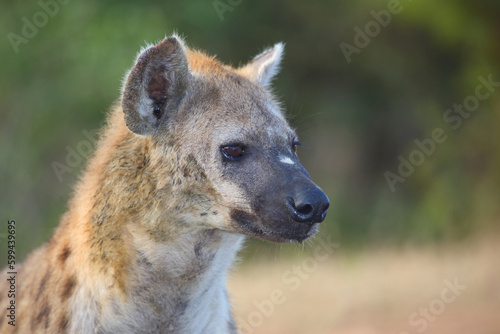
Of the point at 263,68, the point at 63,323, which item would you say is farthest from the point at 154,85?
the point at 63,323

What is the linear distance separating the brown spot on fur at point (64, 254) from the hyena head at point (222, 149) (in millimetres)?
719

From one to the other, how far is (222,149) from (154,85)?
544 mm

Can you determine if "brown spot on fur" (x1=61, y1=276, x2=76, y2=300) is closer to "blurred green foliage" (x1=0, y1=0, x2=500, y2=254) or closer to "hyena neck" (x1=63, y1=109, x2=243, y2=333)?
"hyena neck" (x1=63, y1=109, x2=243, y2=333)

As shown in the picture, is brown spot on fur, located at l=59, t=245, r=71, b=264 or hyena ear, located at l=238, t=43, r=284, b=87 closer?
brown spot on fur, located at l=59, t=245, r=71, b=264

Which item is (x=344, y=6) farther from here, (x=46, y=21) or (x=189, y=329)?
(x=189, y=329)

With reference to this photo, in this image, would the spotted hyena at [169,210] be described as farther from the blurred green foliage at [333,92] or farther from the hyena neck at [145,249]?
the blurred green foliage at [333,92]

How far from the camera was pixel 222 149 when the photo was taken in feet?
12.5

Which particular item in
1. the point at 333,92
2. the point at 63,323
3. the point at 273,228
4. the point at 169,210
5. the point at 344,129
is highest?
the point at 273,228

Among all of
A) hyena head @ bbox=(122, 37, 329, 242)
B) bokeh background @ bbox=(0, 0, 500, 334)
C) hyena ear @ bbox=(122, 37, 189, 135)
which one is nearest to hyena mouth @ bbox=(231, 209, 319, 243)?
hyena head @ bbox=(122, 37, 329, 242)

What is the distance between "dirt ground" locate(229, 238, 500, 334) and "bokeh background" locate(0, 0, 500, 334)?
3 cm

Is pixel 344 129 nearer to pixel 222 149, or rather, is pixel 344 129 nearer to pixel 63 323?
pixel 222 149

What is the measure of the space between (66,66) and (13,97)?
1.18 meters

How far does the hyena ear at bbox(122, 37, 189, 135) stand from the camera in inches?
149

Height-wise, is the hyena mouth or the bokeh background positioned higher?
the hyena mouth
